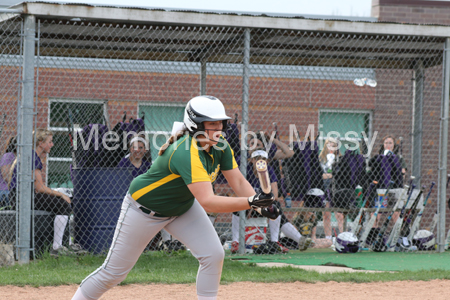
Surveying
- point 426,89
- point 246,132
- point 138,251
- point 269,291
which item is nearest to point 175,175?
point 138,251

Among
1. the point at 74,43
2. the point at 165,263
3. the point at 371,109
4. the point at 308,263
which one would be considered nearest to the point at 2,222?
the point at 165,263

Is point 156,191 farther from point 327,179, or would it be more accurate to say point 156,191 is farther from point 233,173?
point 327,179

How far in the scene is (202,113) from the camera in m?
3.55

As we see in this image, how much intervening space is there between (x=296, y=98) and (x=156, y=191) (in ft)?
29.3

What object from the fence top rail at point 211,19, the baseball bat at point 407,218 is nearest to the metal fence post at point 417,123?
the baseball bat at point 407,218

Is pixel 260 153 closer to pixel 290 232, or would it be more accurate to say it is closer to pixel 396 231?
pixel 290 232

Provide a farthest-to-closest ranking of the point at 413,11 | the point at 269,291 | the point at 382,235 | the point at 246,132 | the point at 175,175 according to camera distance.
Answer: the point at 413,11 < the point at 382,235 < the point at 246,132 < the point at 269,291 < the point at 175,175

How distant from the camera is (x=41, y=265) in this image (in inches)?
264

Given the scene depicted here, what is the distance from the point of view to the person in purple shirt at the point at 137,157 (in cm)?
774

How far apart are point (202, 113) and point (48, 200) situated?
4.58 metres

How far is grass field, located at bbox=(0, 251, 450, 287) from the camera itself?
19.5 feet

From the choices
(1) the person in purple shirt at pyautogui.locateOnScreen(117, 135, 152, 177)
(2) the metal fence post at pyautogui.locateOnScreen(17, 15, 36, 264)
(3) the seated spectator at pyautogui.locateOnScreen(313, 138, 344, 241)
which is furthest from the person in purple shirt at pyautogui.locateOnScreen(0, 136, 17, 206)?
(3) the seated spectator at pyautogui.locateOnScreen(313, 138, 344, 241)

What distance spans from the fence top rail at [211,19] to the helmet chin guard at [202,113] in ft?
13.4

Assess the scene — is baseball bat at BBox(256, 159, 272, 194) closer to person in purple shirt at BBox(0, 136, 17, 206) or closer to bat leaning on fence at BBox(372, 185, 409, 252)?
person in purple shirt at BBox(0, 136, 17, 206)
